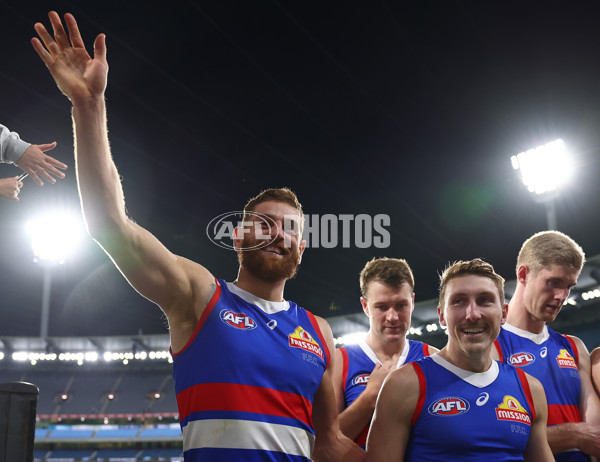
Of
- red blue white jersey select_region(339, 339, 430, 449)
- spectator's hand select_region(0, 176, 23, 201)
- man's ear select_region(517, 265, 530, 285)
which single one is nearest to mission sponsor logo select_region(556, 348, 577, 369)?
man's ear select_region(517, 265, 530, 285)

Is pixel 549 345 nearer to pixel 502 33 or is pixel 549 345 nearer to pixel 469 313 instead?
pixel 469 313

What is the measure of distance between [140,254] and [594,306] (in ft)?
69.5

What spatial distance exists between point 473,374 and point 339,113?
41.8 feet

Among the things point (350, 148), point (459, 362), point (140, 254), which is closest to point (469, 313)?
point (459, 362)

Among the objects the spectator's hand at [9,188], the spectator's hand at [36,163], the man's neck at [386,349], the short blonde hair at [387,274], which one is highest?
the spectator's hand at [36,163]

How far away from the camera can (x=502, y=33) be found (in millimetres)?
12594

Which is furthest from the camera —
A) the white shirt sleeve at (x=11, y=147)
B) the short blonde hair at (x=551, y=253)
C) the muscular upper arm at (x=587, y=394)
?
the white shirt sleeve at (x=11, y=147)

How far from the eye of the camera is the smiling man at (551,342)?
358 centimetres

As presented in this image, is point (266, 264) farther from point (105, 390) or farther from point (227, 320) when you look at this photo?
point (105, 390)

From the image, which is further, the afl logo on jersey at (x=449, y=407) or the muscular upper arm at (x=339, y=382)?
the muscular upper arm at (x=339, y=382)

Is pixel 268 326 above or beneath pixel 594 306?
beneath

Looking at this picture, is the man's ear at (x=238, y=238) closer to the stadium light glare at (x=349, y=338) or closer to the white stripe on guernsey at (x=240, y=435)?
the white stripe on guernsey at (x=240, y=435)

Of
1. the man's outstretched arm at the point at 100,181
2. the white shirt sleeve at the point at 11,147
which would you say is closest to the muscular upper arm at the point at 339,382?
the man's outstretched arm at the point at 100,181

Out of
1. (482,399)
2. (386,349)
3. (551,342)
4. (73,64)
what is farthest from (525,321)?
(73,64)
